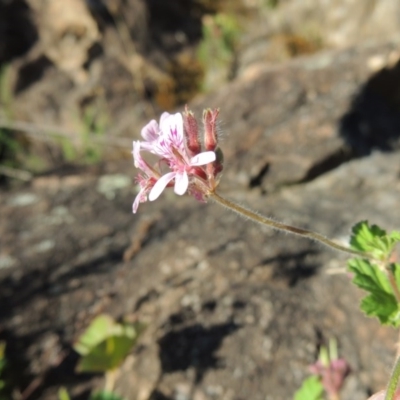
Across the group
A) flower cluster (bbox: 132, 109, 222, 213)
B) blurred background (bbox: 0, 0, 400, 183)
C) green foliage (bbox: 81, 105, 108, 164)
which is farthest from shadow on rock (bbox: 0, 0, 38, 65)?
flower cluster (bbox: 132, 109, 222, 213)

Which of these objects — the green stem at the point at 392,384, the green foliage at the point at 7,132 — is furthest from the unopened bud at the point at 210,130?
the green foliage at the point at 7,132

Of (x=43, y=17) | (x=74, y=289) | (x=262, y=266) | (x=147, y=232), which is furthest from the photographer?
(x=43, y=17)

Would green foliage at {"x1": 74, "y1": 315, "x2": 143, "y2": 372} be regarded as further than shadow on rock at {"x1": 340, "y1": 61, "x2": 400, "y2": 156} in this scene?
No

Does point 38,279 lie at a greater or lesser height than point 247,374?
greater

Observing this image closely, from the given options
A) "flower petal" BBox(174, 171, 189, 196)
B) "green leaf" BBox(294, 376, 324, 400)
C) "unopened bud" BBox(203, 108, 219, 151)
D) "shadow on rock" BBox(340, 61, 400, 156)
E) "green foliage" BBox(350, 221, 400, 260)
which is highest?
"shadow on rock" BBox(340, 61, 400, 156)

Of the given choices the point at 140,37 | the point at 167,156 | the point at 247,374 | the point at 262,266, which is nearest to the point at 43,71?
the point at 140,37

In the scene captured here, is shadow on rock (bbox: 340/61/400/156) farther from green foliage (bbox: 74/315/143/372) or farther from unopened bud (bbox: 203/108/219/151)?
unopened bud (bbox: 203/108/219/151)

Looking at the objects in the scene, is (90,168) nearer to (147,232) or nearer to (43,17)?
(147,232)
